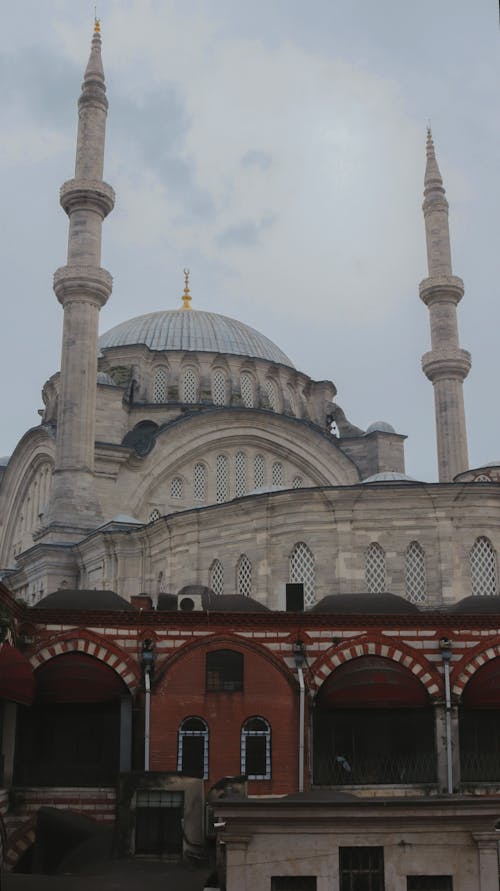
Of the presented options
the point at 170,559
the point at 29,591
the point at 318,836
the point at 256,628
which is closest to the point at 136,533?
the point at 170,559

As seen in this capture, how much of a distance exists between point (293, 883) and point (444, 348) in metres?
29.5

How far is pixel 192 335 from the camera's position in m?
45.9

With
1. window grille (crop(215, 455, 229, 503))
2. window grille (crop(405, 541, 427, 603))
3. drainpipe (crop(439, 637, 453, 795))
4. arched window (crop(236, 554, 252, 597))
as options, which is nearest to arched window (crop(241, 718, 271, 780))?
drainpipe (crop(439, 637, 453, 795))

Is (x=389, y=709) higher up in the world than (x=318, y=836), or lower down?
higher up

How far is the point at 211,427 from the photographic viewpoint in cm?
3800

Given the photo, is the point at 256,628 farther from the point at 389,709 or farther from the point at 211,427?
the point at 211,427

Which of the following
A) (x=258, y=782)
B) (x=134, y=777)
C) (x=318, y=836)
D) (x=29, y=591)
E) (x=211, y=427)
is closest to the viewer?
(x=318, y=836)

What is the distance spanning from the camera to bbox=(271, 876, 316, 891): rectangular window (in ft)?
38.9

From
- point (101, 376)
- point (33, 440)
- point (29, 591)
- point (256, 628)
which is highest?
point (101, 376)

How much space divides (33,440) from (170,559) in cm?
998

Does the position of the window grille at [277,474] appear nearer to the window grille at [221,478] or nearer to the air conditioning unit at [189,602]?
the window grille at [221,478]

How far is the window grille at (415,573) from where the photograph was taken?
1076 inches

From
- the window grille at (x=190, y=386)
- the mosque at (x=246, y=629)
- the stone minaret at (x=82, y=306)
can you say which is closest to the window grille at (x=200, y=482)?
the mosque at (x=246, y=629)

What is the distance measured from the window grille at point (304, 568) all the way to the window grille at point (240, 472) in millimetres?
10663
